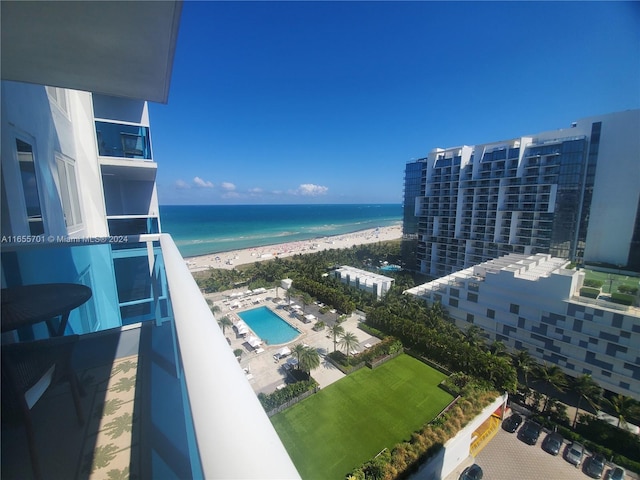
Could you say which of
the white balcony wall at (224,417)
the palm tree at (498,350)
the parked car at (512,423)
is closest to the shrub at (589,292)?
the palm tree at (498,350)

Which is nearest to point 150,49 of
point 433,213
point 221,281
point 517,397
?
point 517,397

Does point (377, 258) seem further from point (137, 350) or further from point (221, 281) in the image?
point (137, 350)

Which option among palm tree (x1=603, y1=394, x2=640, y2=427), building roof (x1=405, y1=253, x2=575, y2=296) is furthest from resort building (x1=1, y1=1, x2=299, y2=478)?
building roof (x1=405, y1=253, x2=575, y2=296)

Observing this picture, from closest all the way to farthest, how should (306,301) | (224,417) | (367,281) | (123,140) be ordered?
(224,417)
(123,140)
(306,301)
(367,281)

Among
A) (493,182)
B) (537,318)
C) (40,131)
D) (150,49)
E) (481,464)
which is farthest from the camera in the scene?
(493,182)

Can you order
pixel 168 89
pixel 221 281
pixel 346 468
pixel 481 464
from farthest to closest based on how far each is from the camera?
pixel 221 281 < pixel 481 464 < pixel 346 468 < pixel 168 89

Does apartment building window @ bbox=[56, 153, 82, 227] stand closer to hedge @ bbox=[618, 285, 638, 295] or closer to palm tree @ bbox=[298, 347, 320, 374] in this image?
palm tree @ bbox=[298, 347, 320, 374]

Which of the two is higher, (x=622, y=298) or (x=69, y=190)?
(x=69, y=190)

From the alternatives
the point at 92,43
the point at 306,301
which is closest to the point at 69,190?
the point at 92,43

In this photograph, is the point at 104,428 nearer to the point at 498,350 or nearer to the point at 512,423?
the point at 512,423
